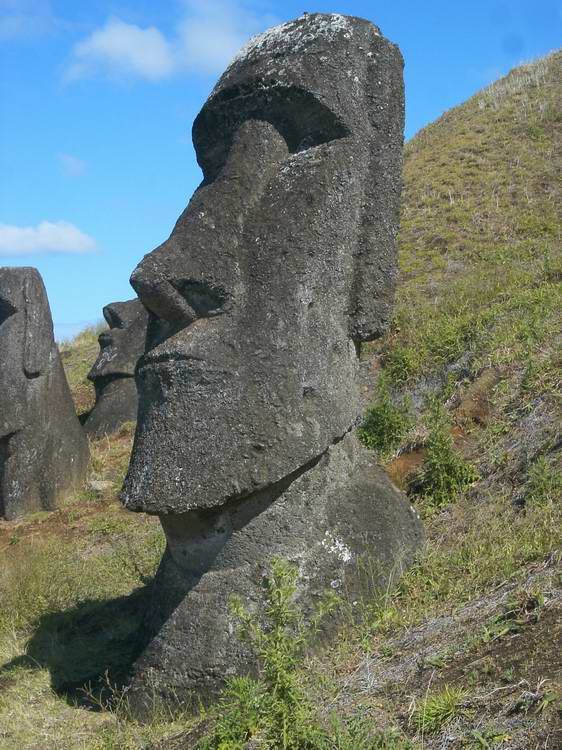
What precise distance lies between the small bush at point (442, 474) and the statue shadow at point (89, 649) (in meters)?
1.93

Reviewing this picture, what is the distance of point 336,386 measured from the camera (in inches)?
180

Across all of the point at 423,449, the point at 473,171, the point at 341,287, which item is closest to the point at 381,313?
the point at 341,287

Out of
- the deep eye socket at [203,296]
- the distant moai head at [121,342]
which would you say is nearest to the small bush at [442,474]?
the deep eye socket at [203,296]

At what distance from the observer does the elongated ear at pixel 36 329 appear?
10352 mm

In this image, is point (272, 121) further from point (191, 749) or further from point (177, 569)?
point (191, 749)

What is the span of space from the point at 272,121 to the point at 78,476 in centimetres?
687

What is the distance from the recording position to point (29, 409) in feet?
34.0

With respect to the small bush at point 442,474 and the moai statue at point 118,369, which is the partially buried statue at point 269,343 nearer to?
the small bush at point 442,474

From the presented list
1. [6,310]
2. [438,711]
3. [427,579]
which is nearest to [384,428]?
[427,579]

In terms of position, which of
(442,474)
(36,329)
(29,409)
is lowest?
(442,474)

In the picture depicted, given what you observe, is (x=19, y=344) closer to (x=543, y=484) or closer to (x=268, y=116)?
(x=268, y=116)

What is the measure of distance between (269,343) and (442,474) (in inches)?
83.4

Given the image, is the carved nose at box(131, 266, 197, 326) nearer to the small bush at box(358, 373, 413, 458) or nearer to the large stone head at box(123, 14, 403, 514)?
the large stone head at box(123, 14, 403, 514)

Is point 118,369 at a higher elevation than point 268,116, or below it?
below
